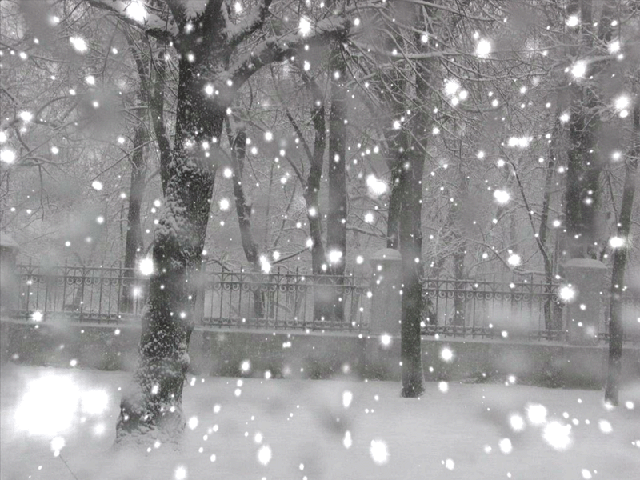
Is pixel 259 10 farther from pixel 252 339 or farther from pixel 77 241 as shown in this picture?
pixel 77 241

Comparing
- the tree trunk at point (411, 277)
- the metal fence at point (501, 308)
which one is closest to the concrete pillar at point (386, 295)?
the metal fence at point (501, 308)

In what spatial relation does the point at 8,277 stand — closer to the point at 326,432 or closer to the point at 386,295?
the point at 386,295

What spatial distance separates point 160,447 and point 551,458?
14.4ft

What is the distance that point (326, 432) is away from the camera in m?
9.43

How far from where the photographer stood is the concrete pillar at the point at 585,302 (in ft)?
45.0

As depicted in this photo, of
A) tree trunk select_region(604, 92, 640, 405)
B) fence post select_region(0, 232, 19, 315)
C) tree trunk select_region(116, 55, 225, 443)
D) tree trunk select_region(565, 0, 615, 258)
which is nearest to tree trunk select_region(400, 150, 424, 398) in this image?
tree trunk select_region(604, 92, 640, 405)

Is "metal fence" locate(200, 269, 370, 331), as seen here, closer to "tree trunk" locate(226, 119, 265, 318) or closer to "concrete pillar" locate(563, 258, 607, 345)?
"concrete pillar" locate(563, 258, 607, 345)

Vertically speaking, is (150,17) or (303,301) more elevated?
(150,17)

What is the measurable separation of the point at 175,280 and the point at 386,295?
638 centimetres

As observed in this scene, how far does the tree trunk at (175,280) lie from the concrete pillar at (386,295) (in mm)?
6075

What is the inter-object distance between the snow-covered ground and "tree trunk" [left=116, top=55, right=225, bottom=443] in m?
0.42

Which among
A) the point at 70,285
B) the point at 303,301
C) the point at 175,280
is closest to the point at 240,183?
the point at 70,285

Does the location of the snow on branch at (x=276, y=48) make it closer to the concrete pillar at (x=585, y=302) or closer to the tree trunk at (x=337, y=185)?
the concrete pillar at (x=585, y=302)

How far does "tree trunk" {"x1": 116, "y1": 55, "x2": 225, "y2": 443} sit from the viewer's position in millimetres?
7945
